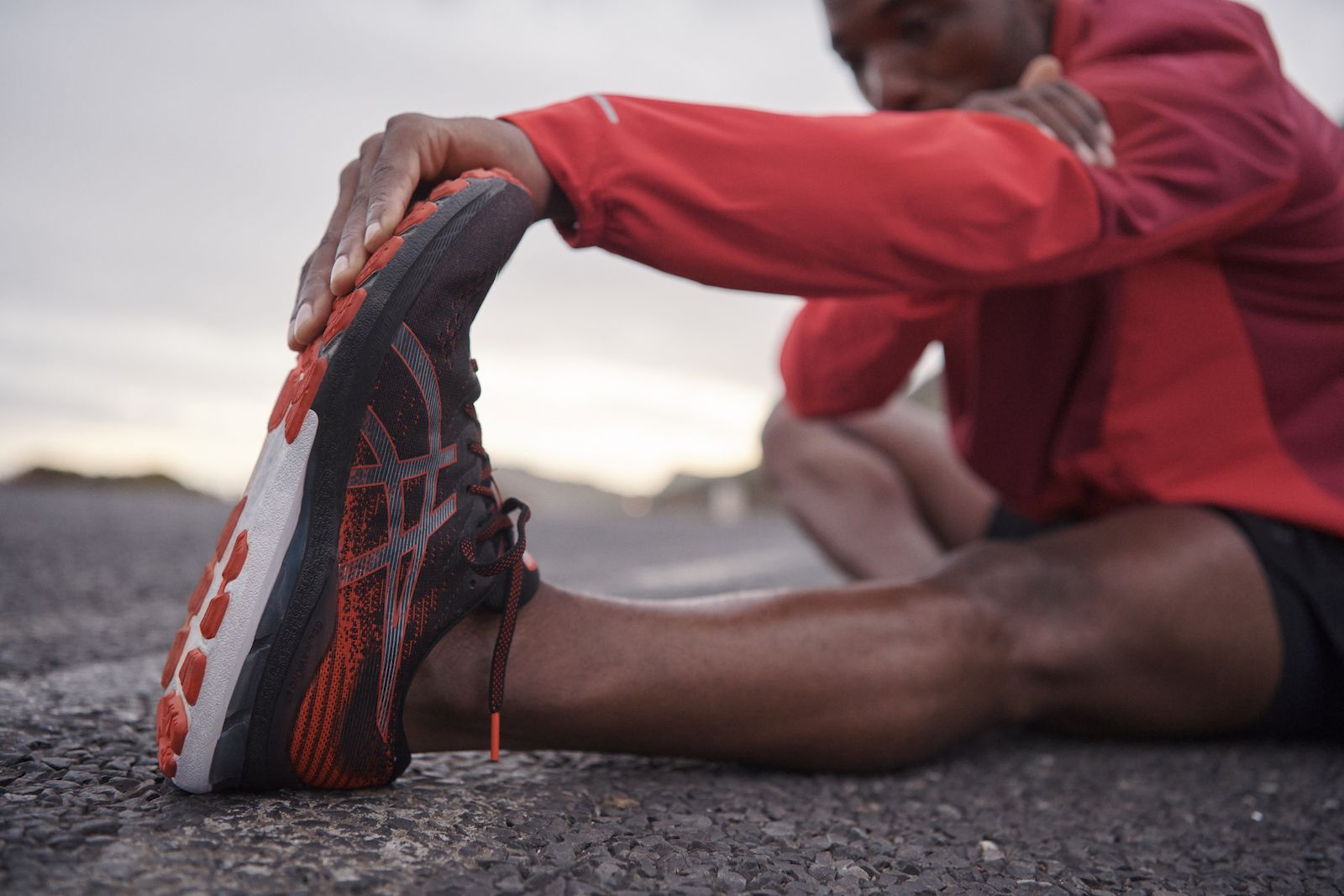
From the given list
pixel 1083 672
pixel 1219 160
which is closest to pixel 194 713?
pixel 1083 672

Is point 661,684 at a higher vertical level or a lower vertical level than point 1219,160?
lower

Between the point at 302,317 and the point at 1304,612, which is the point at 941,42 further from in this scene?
the point at 302,317

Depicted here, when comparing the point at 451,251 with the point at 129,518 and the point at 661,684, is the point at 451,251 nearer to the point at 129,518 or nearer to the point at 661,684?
the point at 661,684

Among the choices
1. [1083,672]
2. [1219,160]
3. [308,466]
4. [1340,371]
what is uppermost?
[1219,160]

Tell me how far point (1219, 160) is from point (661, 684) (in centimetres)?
99

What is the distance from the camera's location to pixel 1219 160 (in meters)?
1.21

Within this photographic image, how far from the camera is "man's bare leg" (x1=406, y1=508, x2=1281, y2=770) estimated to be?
1.02m

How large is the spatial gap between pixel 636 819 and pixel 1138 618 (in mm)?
824

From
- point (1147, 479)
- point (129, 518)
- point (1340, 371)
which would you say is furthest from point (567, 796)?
point (129, 518)

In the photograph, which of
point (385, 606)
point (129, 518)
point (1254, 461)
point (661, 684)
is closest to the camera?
point (385, 606)

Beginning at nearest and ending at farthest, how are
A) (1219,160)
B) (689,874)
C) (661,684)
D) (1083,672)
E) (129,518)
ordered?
(689,874), (661,684), (1219,160), (1083,672), (129,518)

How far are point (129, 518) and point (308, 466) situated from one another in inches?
130

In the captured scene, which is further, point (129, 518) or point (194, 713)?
point (129, 518)

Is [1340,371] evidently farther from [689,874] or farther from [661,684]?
[689,874]
